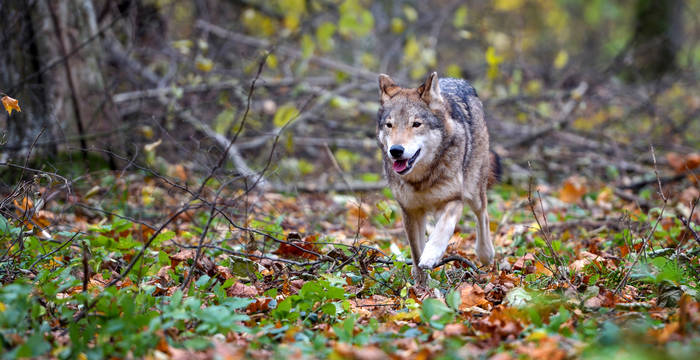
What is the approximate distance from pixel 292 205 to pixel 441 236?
352 centimetres

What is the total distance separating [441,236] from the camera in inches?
173

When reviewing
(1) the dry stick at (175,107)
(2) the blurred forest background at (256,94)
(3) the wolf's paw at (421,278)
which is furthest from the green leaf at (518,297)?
(1) the dry stick at (175,107)

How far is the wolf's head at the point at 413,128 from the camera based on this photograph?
4.50 metres

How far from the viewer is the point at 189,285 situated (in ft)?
12.5

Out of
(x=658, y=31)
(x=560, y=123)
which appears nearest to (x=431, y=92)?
(x=560, y=123)

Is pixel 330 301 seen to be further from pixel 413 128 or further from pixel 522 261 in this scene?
pixel 522 261

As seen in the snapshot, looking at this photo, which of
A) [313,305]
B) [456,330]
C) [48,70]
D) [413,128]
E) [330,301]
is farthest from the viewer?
[48,70]

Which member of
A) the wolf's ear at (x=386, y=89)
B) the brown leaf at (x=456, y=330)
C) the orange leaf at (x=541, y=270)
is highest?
the wolf's ear at (x=386, y=89)

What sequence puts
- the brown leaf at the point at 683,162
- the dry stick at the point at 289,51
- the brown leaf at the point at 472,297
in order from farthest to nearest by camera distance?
1. the dry stick at the point at 289,51
2. the brown leaf at the point at 683,162
3. the brown leaf at the point at 472,297

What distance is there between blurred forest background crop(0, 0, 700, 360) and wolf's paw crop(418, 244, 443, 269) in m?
0.18

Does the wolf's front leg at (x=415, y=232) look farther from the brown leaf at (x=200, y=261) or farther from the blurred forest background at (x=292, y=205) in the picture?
the brown leaf at (x=200, y=261)

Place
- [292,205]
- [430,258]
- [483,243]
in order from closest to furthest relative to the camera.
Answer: [430,258]
[483,243]
[292,205]

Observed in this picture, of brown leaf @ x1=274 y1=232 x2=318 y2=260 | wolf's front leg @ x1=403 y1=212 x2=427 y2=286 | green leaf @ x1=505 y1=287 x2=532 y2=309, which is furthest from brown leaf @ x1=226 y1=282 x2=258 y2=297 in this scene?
green leaf @ x1=505 y1=287 x2=532 y2=309

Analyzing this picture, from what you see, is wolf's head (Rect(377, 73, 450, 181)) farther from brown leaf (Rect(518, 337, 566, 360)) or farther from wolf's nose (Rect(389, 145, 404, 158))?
brown leaf (Rect(518, 337, 566, 360))
